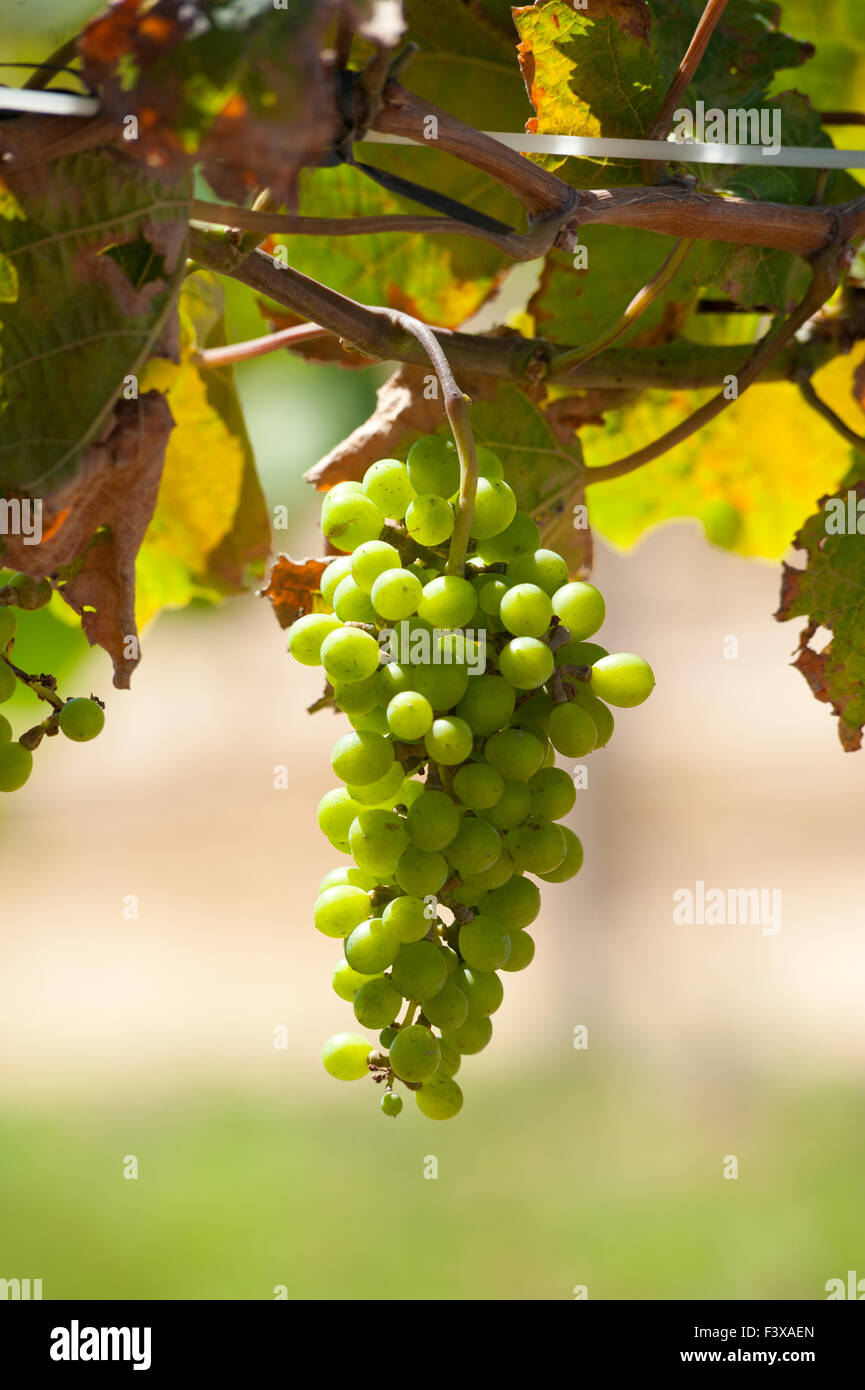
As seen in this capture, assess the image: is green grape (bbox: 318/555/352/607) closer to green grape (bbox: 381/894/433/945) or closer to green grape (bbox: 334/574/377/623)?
green grape (bbox: 334/574/377/623)

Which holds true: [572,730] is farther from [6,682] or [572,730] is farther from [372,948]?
[6,682]

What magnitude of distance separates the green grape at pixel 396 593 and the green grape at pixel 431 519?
0.02 metres

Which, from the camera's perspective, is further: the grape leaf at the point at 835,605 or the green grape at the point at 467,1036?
the grape leaf at the point at 835,605

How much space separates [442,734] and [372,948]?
92mm

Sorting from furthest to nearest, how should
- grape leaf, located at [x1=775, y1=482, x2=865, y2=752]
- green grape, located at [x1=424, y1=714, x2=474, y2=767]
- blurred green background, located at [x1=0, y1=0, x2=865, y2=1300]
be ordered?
blurred green background, located at [x1=0, y1=0, x2=865, y2=1300] < grape leaf, located at [x1=775, y1=482, x2=865, y2=752] < green grape, located at [x1=424, y1=714, x2=474, y2=767]

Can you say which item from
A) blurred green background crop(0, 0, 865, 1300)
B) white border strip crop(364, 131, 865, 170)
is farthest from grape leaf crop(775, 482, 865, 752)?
blurred green background crop(0, 0, 865, 1300)

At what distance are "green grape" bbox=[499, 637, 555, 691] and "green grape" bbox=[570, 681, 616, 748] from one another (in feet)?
0.09

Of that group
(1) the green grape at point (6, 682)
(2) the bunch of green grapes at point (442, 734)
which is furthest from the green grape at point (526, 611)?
(1) the green grape at point (6, 682)

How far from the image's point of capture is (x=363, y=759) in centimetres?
44

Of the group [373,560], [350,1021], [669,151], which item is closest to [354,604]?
[373,560]

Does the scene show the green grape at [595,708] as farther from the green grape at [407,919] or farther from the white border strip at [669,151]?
the white border strip at [669,151]

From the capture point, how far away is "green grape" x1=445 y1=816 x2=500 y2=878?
440 mm

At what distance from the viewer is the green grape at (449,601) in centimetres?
44

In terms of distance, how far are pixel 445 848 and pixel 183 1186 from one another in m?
2.78
